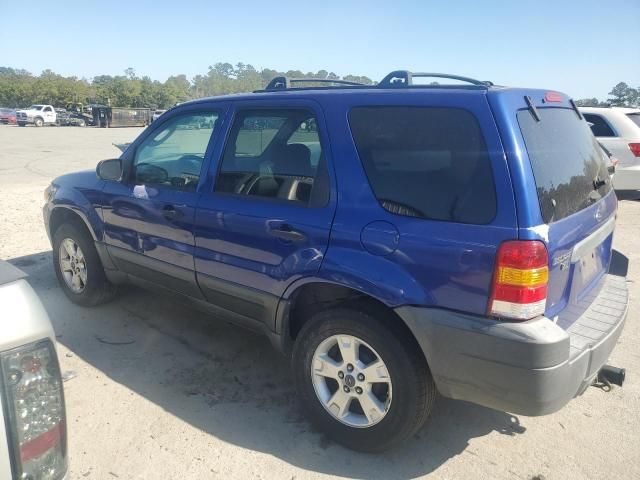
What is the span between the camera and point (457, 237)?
218 centimetres

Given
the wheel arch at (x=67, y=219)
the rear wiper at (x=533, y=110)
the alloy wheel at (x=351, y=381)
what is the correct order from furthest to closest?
the wheel arch at (x=67, y=219), the alloy wheel at (x=351, y=381), the rear wiper at (x=533, y=110)

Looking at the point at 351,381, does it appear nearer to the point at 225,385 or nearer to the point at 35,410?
the point at 225,385

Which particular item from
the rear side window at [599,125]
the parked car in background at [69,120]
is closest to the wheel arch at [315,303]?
the rear side window at [599,125]

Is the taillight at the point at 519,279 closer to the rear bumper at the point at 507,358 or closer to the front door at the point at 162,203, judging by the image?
the rear bumper at the point at 507,358

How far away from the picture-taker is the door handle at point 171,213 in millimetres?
3338

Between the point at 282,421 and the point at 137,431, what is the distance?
82cm

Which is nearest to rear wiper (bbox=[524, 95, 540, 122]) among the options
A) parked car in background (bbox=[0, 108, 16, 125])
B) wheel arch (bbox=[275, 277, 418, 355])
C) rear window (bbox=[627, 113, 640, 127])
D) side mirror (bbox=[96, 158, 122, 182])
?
wheel arch (bbox=[275, 277, 418, 355])

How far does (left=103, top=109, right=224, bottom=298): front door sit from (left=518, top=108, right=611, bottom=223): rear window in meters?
2.04

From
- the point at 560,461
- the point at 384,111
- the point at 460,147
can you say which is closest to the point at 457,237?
the point at 460,147

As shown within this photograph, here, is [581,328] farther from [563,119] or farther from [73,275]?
[73,275]

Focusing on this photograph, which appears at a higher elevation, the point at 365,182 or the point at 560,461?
the point at 365,182

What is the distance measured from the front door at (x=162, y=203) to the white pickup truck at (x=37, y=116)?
4523 centimetres

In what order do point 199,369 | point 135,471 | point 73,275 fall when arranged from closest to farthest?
point 135,471 → point 199,369 → point 73,275

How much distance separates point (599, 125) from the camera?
903 cm
